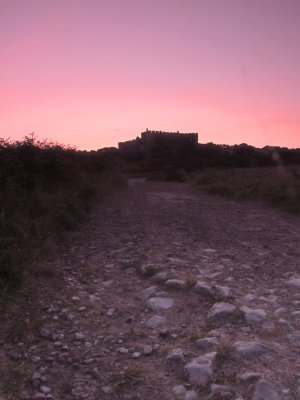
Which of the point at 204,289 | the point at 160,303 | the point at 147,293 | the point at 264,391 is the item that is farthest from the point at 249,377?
the point at 147,293

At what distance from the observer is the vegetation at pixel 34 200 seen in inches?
199

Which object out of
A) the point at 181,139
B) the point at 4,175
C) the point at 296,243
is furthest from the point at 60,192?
the point at 181,139

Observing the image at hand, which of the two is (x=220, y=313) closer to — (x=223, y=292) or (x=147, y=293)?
(x=223, y=292)

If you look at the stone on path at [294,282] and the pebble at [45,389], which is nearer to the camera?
the pebble at [45,389]

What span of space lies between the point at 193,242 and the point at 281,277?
7.07 ft

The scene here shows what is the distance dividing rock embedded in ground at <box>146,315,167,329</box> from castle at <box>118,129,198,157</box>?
2811 centimetres

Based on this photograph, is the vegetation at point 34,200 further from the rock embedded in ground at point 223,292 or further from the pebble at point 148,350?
the rock embedded in ground at point 223,292

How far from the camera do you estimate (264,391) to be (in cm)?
283

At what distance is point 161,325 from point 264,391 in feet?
4.36

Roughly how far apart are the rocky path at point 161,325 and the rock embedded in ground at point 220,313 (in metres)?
0.01

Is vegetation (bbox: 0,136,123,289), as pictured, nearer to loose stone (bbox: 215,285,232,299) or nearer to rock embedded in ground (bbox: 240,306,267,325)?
loose stone (bbox: 215,285,232,299)

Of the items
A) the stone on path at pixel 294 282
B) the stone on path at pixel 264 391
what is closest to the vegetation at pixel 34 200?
the stone on path at pixel 264 391

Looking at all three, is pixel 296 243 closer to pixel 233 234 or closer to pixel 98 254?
pixel 233 234

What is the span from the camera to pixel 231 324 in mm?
3879
